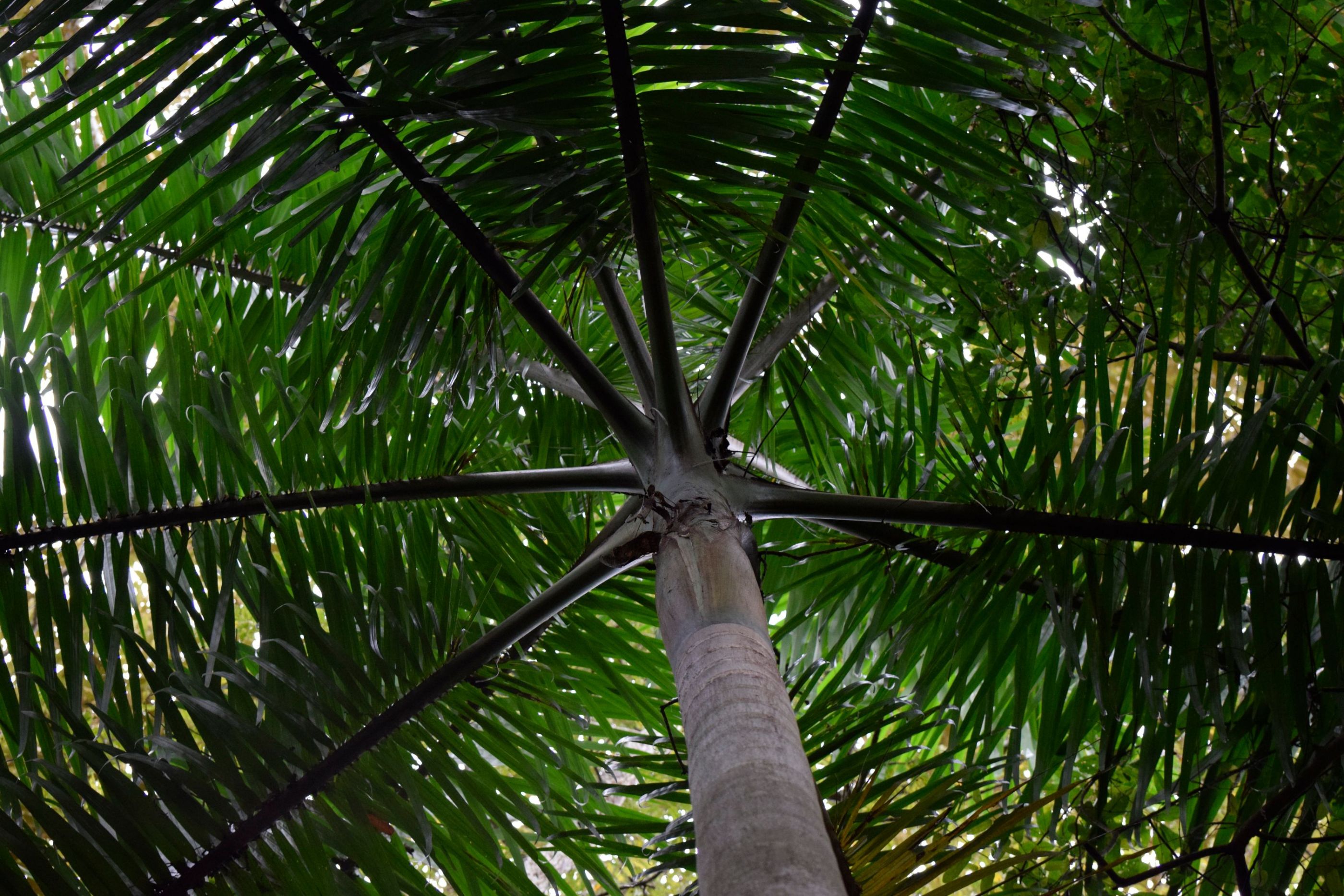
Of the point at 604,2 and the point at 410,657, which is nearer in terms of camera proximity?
the point at 604,2

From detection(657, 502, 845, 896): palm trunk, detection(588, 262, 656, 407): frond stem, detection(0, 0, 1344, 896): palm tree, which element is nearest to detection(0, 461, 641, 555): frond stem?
detection(0, 0, 1344, 896): palm tree

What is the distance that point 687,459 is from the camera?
112cm

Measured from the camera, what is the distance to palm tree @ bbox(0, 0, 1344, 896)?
3.32 ft

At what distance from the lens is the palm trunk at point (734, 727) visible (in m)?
0.60

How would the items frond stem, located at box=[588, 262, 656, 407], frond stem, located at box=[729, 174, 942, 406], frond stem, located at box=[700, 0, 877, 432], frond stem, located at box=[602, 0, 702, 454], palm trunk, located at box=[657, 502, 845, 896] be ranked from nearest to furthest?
palm trunk, located at box=[657, 502, 845, 896], frond stem, located at box=[602, 0, 702, 454], frond stem, located at box=[700, 0, 877, 432], frond stem, located at box=[588, 262, 656, 407], frond stem, located at box=[729, 174, 942, 406]

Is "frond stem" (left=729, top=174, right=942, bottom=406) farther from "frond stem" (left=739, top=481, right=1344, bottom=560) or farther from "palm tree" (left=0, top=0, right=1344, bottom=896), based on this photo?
"frond stem" (left=739, top=481, right=1344, bottom=560)

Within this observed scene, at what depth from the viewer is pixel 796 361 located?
1823 millimetres

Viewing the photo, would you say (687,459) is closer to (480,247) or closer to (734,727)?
(480,247)

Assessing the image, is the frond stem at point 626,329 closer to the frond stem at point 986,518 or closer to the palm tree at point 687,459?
the palm tree at point 687,459

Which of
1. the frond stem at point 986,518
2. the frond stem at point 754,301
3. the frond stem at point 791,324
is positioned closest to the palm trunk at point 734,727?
the frond stem at point 986,518

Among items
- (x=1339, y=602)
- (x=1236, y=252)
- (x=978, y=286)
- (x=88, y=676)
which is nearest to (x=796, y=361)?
(x=978, y=286)

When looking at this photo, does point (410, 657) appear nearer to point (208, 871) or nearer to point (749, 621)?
point (208, 871)

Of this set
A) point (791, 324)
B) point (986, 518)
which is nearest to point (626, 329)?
point (791, 324)

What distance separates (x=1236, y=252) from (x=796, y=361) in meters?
0.84
